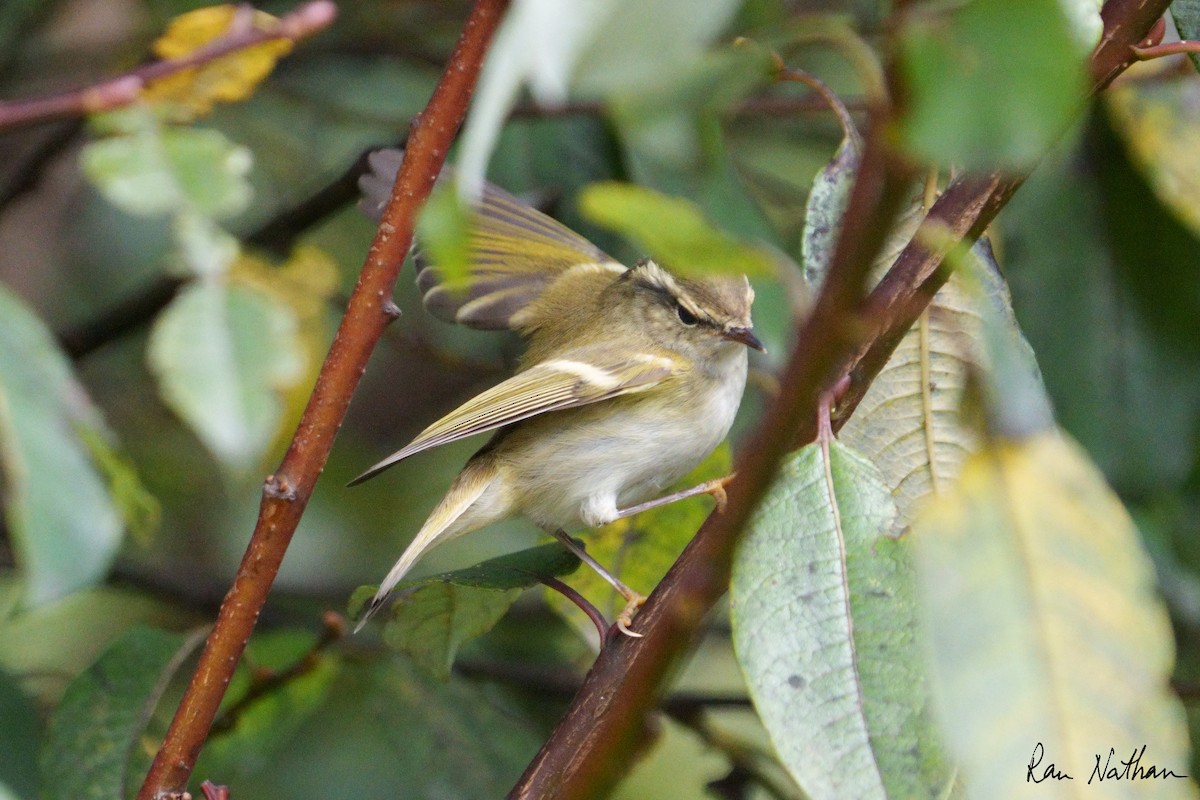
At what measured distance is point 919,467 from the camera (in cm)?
148

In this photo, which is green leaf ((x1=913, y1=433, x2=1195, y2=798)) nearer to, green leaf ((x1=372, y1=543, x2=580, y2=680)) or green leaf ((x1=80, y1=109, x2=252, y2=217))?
green leaf ((x1=80, y1=109, x2=252, y2=217))

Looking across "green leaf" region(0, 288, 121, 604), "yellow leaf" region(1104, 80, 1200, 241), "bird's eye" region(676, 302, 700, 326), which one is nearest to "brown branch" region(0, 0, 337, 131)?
"green leaf" region(0, 288, 121, 604)

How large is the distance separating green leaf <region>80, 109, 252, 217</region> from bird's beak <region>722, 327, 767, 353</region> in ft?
4.59

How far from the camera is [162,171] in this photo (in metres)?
1.04

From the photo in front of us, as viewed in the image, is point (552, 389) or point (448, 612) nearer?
point (448, 612)

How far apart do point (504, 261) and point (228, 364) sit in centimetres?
158

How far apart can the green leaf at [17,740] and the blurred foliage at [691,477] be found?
11 mm

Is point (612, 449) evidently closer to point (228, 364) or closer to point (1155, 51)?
point (1155, 51)

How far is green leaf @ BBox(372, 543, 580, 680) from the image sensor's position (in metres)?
1.61

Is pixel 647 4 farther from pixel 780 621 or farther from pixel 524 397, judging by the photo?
pixel 524 397

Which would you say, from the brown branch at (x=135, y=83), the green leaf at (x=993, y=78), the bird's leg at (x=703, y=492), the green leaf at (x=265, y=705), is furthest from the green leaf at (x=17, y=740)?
the green leaf at (x=993, y=78)

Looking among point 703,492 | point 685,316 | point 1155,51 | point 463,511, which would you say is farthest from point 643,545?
point 1155,51

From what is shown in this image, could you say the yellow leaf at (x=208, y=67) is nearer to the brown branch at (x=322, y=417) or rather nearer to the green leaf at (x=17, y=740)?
the brown branch at (x=322, y=417)

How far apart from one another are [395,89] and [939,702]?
8.72 feet
